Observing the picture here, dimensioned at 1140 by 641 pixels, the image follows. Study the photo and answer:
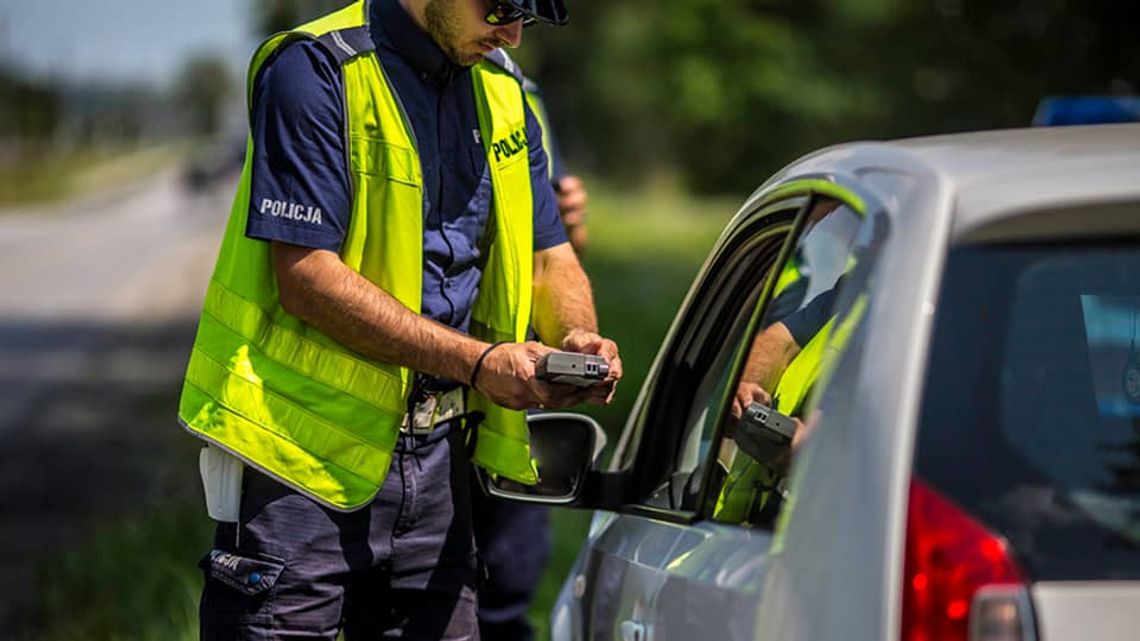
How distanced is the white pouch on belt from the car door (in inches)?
24.3

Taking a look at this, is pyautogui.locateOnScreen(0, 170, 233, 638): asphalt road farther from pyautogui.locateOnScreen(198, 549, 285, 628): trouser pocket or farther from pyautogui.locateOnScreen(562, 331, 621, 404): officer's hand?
pyautogui.locateOnScreen(562, 331, 621, 404): officer's hand

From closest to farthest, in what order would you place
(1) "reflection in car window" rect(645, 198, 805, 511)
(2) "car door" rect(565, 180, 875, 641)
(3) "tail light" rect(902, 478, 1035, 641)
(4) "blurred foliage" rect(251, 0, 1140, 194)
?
(3) "tail light" rect(902, 478, 1035, 641) → (2) "car door" rect(565, 180, 875, 641) → (1) "reflection in car window" rect(645, 198, 805, 511) → (4) "blurred foliage" rect(251, 0, 1140, 194)

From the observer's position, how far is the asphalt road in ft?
33.3

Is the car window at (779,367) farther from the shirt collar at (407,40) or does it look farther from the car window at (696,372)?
the shirt collar at (407,40)

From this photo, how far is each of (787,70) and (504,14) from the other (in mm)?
30997

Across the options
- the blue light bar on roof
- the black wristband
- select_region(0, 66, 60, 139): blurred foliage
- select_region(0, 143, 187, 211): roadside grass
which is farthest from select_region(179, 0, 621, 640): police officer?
select_region(0, 66, 60, 139): blurred foliage

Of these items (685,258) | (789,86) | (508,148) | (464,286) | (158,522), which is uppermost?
(789,86)

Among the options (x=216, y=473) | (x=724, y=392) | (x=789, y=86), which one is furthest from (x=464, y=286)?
(x=789, y=86)

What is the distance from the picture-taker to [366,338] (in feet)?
12.2

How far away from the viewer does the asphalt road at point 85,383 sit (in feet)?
33.3

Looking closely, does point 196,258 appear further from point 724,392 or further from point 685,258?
point 724,392

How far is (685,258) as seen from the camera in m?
28.9

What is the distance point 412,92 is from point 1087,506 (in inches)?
75.4

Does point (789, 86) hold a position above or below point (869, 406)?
above
